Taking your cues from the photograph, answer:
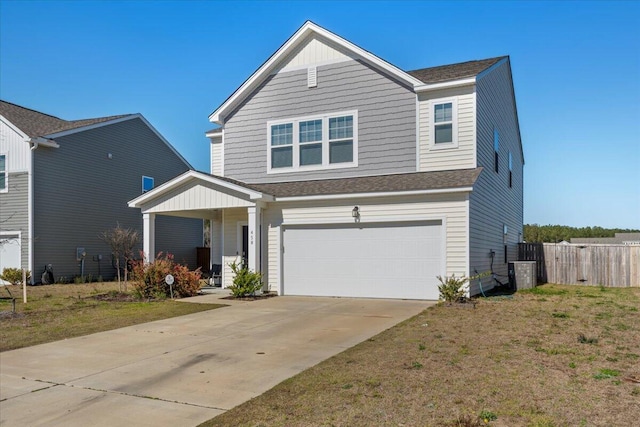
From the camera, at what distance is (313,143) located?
53.2ft

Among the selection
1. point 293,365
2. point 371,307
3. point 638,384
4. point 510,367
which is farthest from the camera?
point 371,307

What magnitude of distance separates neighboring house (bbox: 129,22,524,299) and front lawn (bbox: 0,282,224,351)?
2.89 meters

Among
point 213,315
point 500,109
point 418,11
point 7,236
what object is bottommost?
point 213,315

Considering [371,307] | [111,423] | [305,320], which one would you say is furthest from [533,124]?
[111,423]

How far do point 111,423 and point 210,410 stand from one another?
0.94 m

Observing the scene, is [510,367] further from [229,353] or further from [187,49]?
[187,49]

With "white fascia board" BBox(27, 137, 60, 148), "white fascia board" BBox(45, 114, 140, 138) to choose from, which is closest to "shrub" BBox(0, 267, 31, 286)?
"white fascia board" BBox(27, 137, 60, 148)

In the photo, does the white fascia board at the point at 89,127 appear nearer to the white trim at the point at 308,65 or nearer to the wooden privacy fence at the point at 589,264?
the white trim at the point at 308,65

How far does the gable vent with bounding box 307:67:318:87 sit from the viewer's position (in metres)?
16.3

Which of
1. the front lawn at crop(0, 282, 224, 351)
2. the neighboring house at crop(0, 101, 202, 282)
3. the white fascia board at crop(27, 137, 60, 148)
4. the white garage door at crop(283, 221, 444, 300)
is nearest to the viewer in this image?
the front lawn at crop(0, 282, 224, 351)

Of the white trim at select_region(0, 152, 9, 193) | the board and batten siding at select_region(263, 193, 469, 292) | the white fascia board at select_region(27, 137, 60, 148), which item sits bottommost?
the board and batten siding at select_region(263, 193, 469, 292)

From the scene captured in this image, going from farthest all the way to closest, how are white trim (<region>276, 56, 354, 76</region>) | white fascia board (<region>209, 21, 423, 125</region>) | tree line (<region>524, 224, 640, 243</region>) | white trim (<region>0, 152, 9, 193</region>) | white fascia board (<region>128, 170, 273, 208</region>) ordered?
1. tree line (<region>524, 224, 640, 243</region>)
2. white trim (<region>0, 152, 9, 193</region>)
3. white trim (<region>276, 56, 354, 76</region>)
4. white fascia board (<region>209, 21, 423, 125</region>)
5. white fascia board (<region>128, 170, 273, 208</region>)

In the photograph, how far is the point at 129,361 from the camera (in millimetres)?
7105

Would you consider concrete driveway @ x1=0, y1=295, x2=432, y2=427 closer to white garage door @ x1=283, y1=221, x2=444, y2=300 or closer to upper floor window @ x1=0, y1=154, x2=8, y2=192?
white garage door @ x1=283, y1=221, x2=444, y2=300
